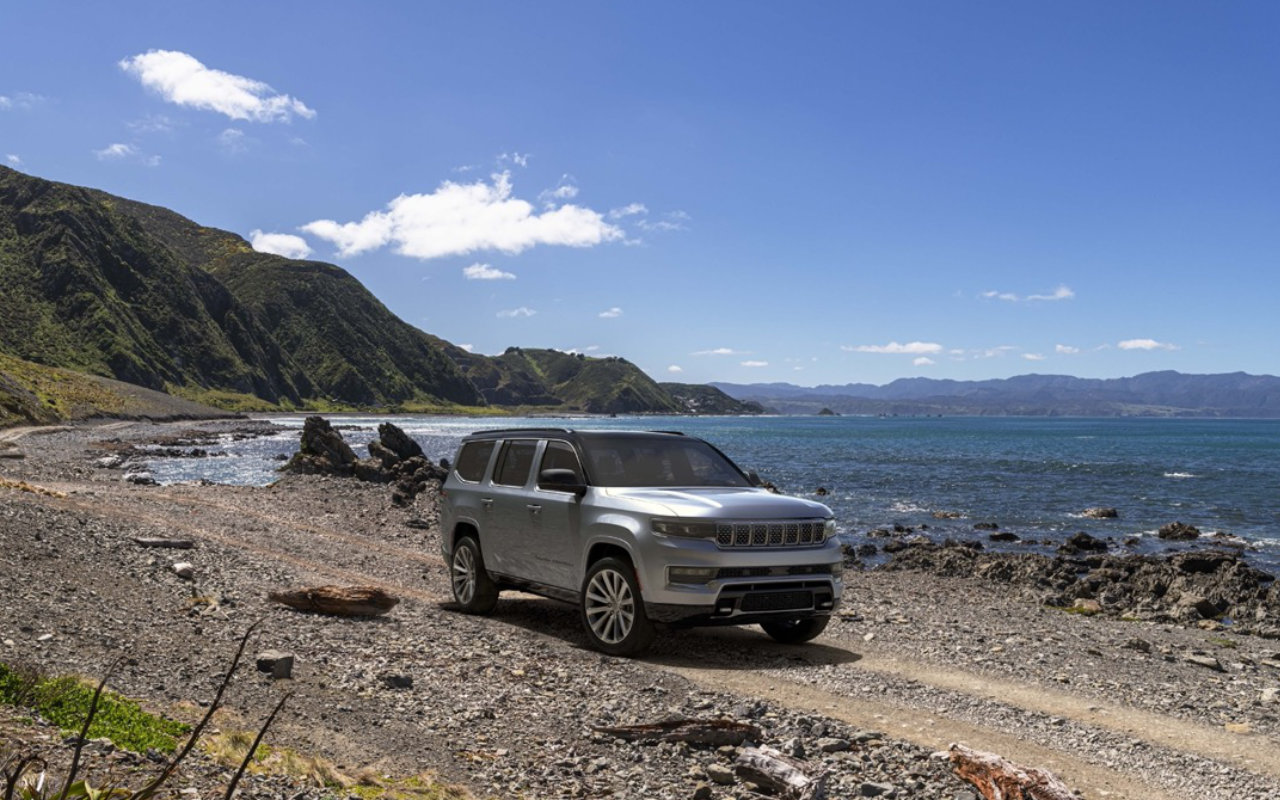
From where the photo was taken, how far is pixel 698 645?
11195 mm

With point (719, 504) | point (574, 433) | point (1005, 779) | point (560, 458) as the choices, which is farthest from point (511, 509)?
point (1005, 779)

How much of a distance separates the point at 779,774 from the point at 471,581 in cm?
682

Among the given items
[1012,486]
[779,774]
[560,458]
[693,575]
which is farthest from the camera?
[1012,486]

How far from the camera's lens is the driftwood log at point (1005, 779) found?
6449 millimetres

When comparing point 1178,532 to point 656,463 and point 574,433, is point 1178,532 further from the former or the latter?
point 574,433

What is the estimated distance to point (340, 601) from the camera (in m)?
11.8

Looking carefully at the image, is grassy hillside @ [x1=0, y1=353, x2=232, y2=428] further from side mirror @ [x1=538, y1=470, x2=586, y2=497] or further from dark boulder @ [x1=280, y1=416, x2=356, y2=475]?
side mirror @ [x1=538, y1=470, x2=586, y2=497]

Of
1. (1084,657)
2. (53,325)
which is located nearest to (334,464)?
(1084,657)

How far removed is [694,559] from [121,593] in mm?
6920

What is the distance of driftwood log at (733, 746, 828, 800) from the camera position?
256 inches

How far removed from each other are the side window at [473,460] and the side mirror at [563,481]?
7.17 feet

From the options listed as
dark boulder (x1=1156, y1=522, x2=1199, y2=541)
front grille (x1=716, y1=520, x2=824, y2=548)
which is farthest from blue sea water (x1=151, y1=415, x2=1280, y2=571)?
front grille (x1=716, y1=520, x2=824, y2=548)

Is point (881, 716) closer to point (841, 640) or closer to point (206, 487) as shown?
point (841, 640)

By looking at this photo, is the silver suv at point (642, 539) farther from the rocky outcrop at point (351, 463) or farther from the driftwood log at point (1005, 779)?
the rocky outcrop at point (351, 463)
